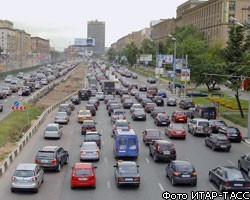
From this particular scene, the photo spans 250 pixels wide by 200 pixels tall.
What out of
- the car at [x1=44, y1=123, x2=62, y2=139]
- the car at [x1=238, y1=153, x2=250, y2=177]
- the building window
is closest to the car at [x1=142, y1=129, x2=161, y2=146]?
the car at [x1=44, y1=123, x2=62, y2=139]

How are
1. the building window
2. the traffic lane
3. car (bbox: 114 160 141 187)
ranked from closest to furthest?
the traffic lane < car (bbox: 114 160 141 187) < the building window

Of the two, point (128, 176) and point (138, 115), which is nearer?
point (128, 176)

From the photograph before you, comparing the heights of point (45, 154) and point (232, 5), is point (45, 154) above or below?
below

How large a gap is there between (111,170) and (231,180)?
818 cm

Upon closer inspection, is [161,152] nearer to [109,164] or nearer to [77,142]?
[109,164]

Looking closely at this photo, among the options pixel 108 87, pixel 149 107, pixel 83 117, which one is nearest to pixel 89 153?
pixel 83 117

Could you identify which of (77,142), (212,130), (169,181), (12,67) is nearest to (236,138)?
(212,130)

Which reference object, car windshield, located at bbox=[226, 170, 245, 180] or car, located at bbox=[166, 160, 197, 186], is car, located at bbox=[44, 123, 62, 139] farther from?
car windshield, located at bbox=[226, 170, 245, 180]

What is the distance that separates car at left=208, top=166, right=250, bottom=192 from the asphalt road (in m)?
0.95

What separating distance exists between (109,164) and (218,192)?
28.0 ft

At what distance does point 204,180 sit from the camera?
2650cm

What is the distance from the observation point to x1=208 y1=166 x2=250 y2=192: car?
2297 centimetres

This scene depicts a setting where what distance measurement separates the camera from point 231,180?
75.7 feet

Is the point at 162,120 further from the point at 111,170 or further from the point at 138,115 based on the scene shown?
the point at 111,170
